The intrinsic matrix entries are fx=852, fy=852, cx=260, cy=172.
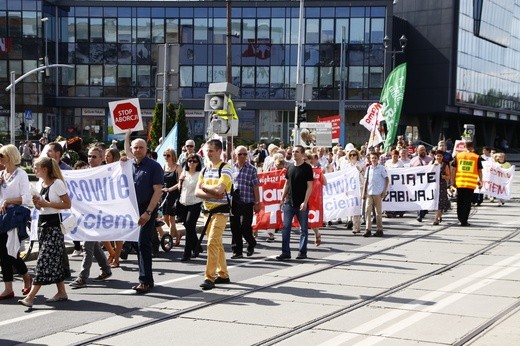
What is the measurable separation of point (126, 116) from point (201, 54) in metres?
48.1

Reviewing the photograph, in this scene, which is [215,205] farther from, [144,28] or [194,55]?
[144,28]

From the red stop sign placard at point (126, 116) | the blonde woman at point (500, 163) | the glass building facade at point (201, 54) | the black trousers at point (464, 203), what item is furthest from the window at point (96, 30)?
the red stop sign placard at point (126, 116)

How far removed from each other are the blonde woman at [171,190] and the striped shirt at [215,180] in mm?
3734

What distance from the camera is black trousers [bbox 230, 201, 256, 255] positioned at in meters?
13.7

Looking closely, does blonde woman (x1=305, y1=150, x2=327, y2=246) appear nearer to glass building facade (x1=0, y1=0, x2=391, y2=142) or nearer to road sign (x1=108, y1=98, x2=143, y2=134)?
road sign (x1=108, y1=98, x2=143, y2=134)

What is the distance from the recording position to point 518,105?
87750mm

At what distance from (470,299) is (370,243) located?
589 cm

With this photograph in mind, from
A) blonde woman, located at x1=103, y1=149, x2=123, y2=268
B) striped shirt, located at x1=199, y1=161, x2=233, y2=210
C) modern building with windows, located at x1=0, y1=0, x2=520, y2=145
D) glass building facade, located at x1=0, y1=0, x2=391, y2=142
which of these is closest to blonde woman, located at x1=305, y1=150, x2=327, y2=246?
blonde woman, located at x1=103, y1=149, x2=123, y2=268

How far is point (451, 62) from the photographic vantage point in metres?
69.2

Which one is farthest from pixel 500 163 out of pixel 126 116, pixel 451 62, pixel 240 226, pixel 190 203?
pixel 451 62

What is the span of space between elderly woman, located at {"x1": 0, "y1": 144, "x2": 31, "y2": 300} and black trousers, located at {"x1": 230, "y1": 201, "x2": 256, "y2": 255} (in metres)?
4.35

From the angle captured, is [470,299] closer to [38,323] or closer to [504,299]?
[504,299]

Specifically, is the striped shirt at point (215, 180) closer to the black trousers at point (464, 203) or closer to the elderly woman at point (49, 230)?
the elderly woman at point (49, 230)

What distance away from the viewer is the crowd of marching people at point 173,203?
959 centimetres
